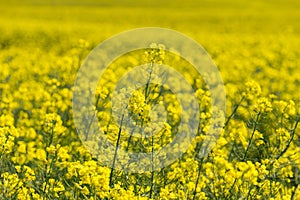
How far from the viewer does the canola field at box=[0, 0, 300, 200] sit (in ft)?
13.4

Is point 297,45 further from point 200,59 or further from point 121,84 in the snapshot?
point 121,84

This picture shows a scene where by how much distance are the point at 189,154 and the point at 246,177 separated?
1.59 metres

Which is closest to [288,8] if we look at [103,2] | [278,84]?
[103,2]

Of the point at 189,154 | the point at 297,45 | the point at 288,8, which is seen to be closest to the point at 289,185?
the point at 189,154

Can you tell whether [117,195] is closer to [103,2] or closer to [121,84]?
[121,84]

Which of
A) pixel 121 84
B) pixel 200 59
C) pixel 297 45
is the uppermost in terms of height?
pixel 297 45

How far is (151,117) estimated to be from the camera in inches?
169

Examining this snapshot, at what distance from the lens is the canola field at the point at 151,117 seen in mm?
4070

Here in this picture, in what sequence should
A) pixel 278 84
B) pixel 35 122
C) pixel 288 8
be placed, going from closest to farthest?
pixel 35 122, pixel 278 84, pixel 288 8

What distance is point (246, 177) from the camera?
3232 mm

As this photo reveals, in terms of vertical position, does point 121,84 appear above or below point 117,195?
above

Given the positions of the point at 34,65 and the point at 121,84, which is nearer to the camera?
the point at 121,84

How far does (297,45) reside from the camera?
14.6 meters

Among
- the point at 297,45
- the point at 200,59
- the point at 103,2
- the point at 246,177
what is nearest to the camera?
the point at 246,177
